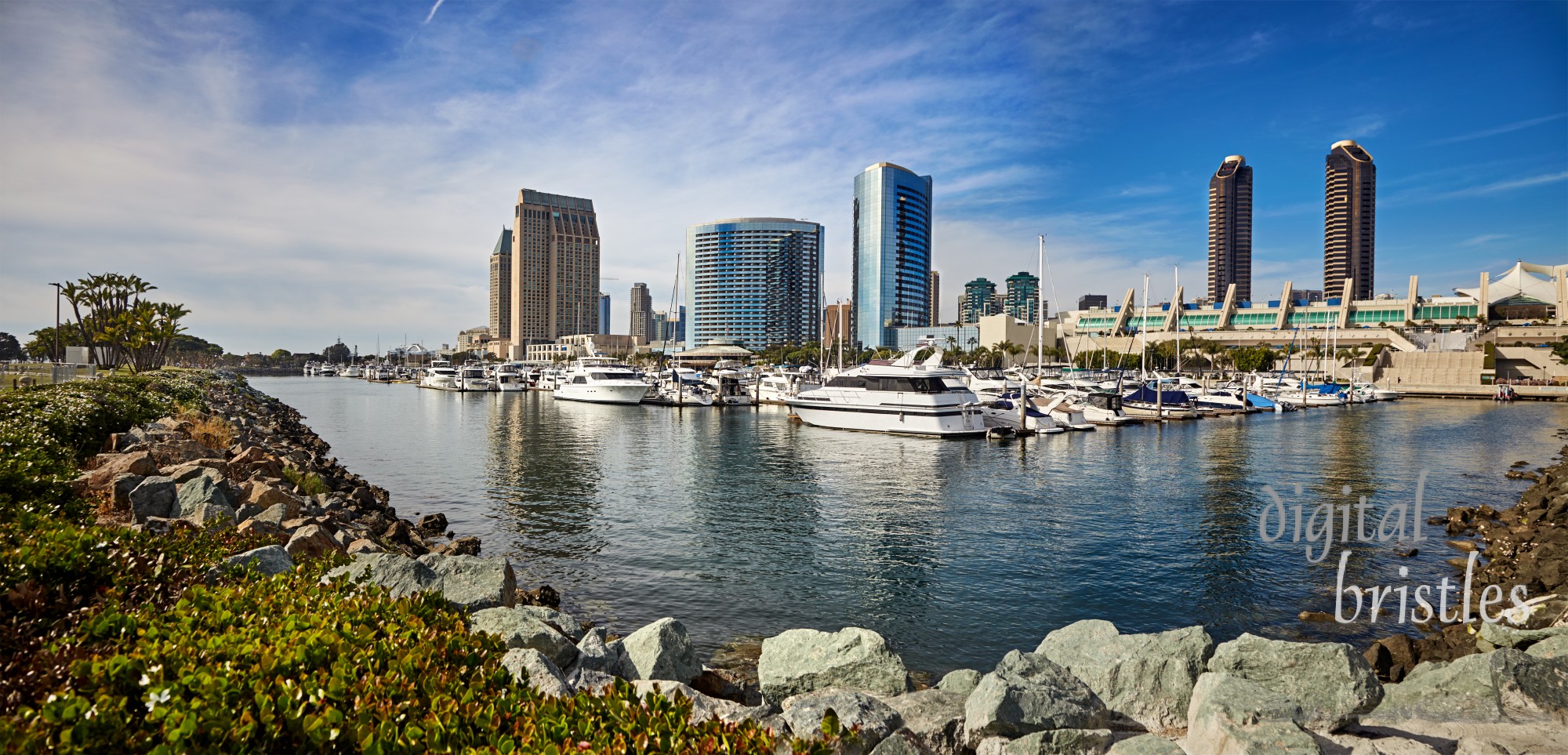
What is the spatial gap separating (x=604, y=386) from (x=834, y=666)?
3164 inches

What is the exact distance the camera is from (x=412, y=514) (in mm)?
26375

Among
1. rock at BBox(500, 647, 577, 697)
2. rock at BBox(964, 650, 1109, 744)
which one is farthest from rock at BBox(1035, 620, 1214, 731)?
rock at BBox(500, 647, 577, 697)

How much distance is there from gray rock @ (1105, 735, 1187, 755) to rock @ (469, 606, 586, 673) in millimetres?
5749

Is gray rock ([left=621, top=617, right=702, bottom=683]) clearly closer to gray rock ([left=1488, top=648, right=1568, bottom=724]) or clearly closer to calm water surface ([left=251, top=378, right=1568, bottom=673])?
calm water surface ([left=251, top=378, right=1568, bottom=673])

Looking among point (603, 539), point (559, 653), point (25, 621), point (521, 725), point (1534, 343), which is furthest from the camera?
point (1534, 343)

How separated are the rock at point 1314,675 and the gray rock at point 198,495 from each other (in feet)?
54.5

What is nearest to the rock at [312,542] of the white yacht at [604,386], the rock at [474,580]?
the rock at [474,580]

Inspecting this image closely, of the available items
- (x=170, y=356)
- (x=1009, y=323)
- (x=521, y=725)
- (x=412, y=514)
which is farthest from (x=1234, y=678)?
(x=170, y=356)

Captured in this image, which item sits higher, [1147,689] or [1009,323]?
[1009,323]

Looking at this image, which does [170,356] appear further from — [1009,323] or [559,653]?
[559,653]

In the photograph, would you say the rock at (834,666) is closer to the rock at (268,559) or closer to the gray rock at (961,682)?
the gray rock at (961,682)

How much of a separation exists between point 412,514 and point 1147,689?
23973 mm

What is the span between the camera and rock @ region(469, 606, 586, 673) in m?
8.88

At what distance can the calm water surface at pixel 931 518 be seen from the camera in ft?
53.8
